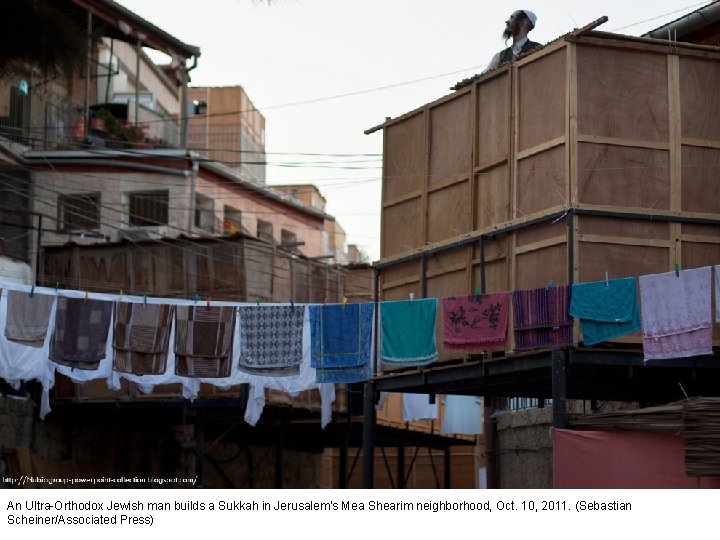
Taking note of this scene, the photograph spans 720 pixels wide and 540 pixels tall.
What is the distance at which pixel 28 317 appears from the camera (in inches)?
895

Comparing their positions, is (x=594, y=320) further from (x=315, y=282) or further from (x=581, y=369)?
(x=315, y=282)

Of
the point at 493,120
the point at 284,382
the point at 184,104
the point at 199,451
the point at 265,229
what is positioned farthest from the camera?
the point at 265,229

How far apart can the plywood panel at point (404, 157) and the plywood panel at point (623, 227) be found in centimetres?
357

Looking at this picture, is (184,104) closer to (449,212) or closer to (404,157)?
(404,157)

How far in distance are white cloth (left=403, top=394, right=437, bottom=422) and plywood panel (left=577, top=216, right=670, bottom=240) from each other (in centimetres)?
1355

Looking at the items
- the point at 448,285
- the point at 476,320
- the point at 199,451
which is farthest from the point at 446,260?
the point at 199,451

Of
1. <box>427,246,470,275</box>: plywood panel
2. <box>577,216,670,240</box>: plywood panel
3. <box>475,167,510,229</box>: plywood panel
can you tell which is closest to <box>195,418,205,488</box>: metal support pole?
<box>427,246,470,275</box>: plywood panel

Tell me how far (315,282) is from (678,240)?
42.3 feet

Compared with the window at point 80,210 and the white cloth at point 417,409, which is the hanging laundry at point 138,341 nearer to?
the white cloth at point 417,409

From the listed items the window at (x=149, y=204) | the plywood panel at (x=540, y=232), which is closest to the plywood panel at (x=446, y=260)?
the plywood panel at (x=540, y=232)

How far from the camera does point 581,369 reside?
18.7 m

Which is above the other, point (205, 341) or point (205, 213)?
point (205, 213)

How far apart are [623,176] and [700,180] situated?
1.12m

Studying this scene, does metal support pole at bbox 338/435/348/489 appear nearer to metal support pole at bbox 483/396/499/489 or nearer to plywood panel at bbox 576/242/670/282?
metal support pole at bbox 483/396/499/489
